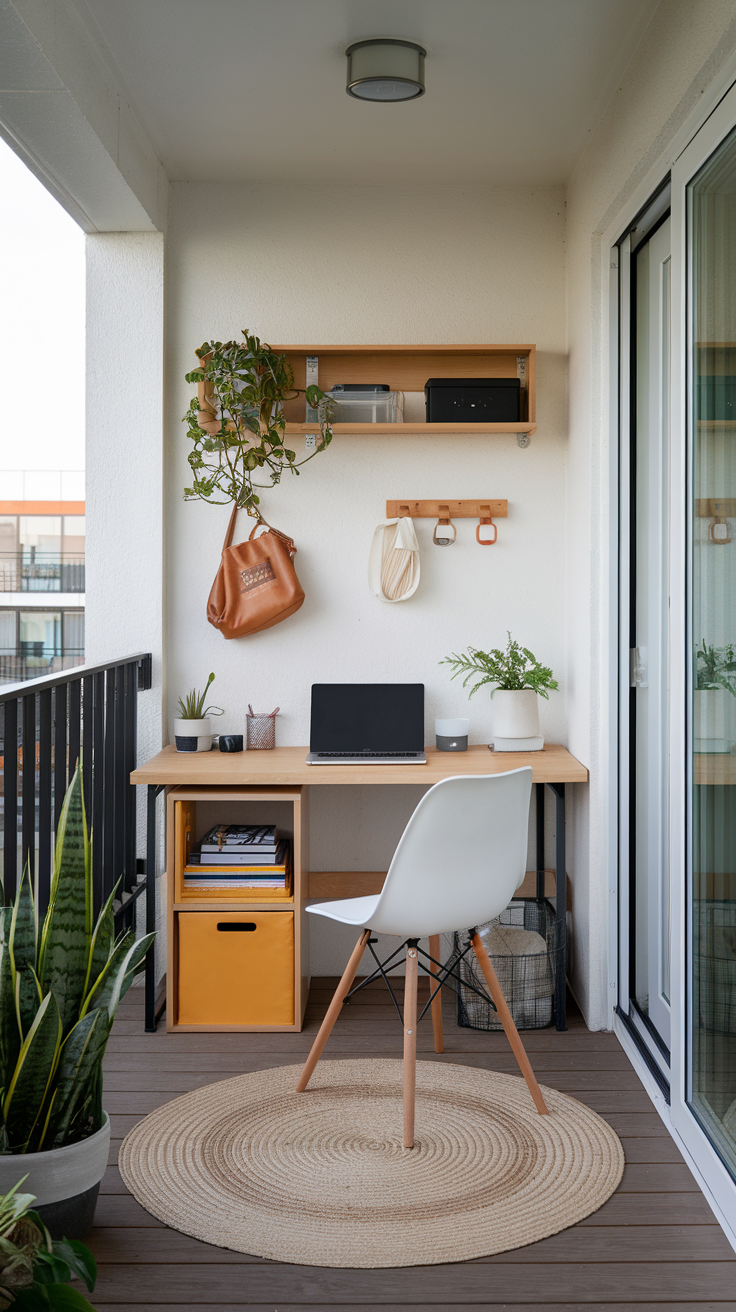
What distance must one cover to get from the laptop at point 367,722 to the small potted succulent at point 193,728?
355mm

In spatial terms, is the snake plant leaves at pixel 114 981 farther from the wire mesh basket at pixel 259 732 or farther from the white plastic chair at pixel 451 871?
the wire mesh basket at pixel 259 732

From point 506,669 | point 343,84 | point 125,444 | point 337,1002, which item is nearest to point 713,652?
point 337,1002

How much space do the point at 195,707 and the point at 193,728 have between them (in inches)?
4.6

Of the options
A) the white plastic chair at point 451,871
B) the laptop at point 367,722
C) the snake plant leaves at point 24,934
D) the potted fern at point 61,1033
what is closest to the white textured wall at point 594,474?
the laptop at point 367,722

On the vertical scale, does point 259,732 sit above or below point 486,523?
below

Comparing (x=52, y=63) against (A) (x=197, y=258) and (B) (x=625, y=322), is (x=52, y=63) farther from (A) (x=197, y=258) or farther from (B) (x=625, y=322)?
(B) (x=625, y=322)

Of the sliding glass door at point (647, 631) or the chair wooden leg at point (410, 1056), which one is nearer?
the chair wooden leg at point (410, 1056)

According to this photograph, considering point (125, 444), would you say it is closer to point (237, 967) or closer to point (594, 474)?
point (594, 474)

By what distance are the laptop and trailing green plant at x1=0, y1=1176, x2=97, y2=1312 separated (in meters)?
1.79

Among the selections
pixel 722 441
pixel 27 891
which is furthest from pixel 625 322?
pixel 27 891

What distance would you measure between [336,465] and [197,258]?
2.73ft

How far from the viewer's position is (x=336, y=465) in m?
3.39

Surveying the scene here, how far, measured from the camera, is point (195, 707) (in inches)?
131

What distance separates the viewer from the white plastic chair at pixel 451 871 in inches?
86.5
